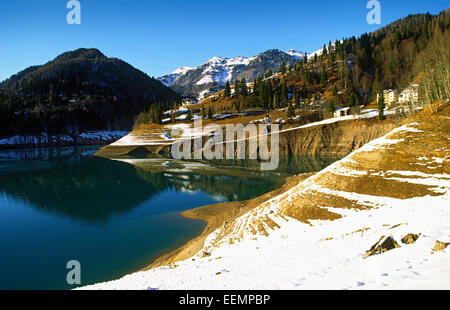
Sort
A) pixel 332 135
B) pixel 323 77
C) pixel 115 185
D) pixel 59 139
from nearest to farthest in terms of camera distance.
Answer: pixel 115 185 → pixel 332 135 → pixel 323 77 → pixel 59 139

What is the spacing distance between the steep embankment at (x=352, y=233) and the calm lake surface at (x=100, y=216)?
21.0ft

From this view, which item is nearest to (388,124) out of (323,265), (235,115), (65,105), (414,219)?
(235,115)

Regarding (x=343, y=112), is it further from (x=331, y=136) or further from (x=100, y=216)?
(x=100, y=216)

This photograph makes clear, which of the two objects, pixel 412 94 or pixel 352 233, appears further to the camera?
pixel 412 94

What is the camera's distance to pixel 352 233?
13453mm

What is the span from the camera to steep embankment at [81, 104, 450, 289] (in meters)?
8.20

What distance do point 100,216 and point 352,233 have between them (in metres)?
27.0

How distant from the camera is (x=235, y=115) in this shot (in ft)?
355

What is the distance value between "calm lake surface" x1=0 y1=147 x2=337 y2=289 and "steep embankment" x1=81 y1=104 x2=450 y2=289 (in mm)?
6409

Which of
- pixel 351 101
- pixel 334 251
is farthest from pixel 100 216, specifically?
pixel 351 101

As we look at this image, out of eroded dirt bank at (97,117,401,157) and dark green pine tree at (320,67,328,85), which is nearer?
eroded dirt bank at (97,117,401,157)

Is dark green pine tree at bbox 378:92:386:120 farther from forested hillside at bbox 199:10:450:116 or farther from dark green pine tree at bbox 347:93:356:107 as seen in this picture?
forested hillside at bbox 199:10:450:116

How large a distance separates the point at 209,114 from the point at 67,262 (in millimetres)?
95401

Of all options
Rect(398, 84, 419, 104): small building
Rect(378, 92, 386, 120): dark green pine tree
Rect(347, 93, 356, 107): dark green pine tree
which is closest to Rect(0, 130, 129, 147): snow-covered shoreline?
Rect(347, 93, 356, 107): dark green pine tree
